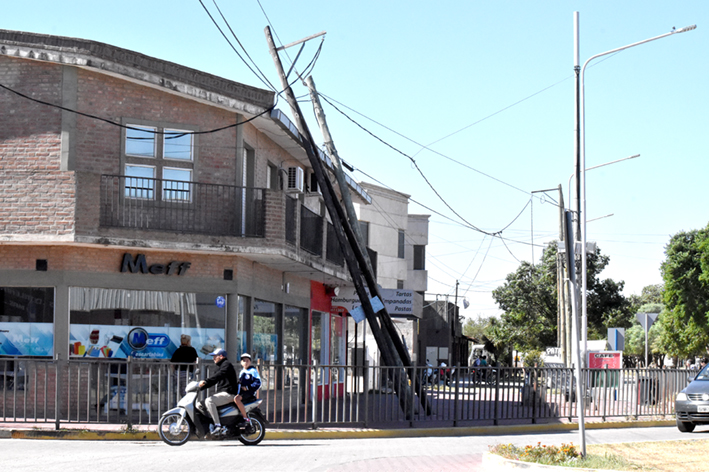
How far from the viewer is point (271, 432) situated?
1598 centimetres

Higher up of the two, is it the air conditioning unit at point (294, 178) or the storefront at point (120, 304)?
the air conditioning unit at point (294, 178)

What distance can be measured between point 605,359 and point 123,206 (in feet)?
52.3

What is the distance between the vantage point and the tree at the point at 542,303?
60.8m

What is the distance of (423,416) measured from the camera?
61.0 ft

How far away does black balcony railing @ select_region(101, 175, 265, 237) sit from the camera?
17969mm

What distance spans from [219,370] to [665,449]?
7.03 meters

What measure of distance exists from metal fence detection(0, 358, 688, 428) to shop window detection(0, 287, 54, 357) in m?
1.23

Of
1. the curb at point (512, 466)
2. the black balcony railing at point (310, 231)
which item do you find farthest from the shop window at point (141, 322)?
the curb at point (512, 466)

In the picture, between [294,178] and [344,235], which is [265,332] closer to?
[344,235]

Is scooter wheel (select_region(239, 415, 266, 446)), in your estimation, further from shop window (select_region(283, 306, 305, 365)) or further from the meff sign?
the meff sign

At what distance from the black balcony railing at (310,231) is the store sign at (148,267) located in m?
3.44

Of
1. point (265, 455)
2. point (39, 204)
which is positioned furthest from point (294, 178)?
point (265, 455)

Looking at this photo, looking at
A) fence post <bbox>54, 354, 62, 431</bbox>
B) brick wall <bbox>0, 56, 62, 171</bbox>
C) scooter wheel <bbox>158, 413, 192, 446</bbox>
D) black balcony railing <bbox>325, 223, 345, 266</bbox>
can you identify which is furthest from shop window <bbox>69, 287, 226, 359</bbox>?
black balcony railing <bbox>325, 223, 345, 266</bbox>

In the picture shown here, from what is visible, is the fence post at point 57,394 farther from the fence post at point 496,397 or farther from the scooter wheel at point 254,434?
the fence post at point 496,397
